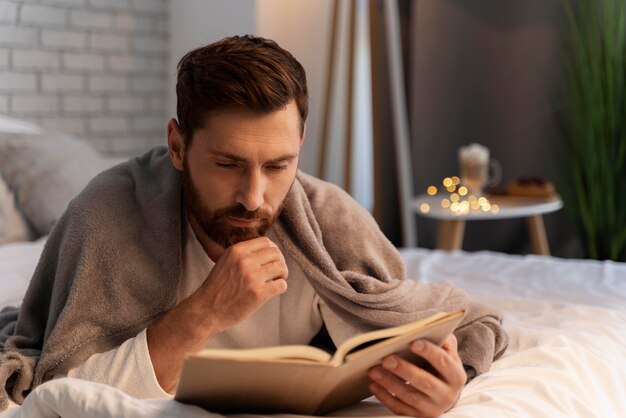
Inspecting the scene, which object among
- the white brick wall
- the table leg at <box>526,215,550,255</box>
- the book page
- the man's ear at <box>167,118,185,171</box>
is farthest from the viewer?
the table leg at <box>526,215,550,255</box>

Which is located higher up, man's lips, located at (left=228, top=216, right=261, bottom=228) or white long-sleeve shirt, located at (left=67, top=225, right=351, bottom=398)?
man's lips, located at (left=228, top=216, right=261, bottom=228)

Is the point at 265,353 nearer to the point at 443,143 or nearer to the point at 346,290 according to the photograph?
the point at 346,290

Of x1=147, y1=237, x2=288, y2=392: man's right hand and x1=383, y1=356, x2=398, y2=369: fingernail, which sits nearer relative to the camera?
Answer: x1=383, y1=356, x2=398, y2=369: fingernail

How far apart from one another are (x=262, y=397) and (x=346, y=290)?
1.31ft

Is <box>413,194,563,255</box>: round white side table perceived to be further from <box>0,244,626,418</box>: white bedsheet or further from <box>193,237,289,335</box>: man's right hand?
<box>193,237,289,335</box>: man's right hand

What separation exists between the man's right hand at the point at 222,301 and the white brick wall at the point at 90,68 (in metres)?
1.89

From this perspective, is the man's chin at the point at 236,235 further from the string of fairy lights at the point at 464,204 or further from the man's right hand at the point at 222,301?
the string of fairy lights at the point at 464,204

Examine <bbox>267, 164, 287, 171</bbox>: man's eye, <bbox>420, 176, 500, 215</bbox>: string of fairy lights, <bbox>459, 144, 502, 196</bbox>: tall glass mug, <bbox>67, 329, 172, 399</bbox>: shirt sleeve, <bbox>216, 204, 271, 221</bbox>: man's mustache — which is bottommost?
<bbox>420, 176, 500, 215</bbox>: string of fairy lights

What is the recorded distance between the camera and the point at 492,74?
4.14m

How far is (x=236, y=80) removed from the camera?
1307 mm

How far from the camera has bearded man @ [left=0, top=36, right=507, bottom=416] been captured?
1285mm

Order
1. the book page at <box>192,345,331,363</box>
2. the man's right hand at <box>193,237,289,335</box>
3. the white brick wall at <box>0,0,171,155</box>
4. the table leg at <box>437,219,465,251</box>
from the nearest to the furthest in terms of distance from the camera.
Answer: the book page at <box>192,345,331,363</box> < the man's right hand at <box>193,237,289,335</box> < the white brick wall at <box>0,0,171,155</box> < the table leg at <box>437,219,465,251</box>

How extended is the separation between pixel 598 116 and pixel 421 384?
2.85 m

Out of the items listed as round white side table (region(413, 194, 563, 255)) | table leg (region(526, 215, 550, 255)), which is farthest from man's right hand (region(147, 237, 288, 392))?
table leg (region(526, 215, 550, 255))
